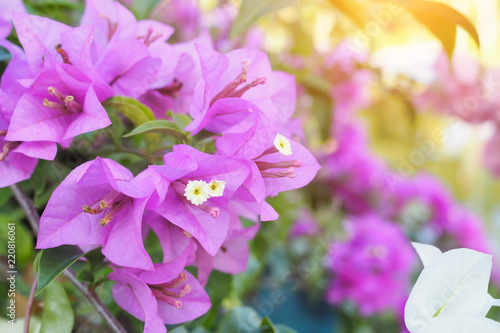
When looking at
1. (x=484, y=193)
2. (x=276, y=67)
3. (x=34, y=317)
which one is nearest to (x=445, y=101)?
(x=276, y=67)

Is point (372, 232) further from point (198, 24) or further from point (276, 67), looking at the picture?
point (198, 24)

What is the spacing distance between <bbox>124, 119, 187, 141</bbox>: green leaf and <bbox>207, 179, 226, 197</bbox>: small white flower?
5 centimetres

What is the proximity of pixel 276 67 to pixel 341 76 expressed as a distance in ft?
1.14

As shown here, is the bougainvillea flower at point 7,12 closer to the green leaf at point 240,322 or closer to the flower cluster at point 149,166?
the flower cluster at point 149,166

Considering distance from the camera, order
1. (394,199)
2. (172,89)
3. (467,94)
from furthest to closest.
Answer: (394,199)
(467,94)
(172,89)

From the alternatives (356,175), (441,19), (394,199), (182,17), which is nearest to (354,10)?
(441,19)

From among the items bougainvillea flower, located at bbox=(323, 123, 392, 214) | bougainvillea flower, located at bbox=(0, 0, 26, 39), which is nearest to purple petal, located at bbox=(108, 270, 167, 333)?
bougainvillea flower, located at bbox=(0, 0, 26, 39)

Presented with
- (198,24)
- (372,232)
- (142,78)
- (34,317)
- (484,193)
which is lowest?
(484,193)

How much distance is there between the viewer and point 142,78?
0.34 metres

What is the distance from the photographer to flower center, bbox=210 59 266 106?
313mm

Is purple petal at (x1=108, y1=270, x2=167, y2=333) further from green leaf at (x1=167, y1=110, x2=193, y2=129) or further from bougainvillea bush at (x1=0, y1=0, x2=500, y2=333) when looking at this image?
green leaf at (x1=167, y1=110, x2=193, y2=129)

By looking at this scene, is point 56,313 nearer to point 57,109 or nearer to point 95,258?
point 95,258

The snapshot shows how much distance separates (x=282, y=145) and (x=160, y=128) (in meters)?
0.09

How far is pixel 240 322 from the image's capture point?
44 cm
